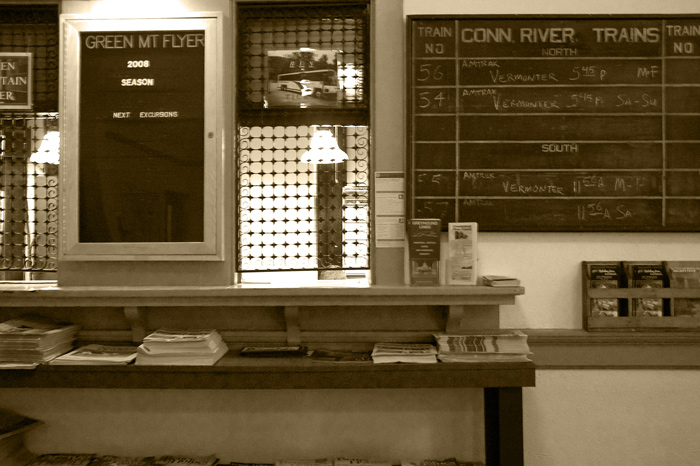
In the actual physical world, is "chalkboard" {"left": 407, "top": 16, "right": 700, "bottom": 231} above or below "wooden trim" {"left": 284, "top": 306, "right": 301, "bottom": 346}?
above

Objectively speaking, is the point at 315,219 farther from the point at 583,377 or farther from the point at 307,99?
the point at 583,377

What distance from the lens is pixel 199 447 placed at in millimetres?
2512

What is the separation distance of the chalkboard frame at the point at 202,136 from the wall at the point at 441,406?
0.13 meters

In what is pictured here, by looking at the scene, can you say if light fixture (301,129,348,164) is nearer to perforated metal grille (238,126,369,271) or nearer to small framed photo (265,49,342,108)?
perforated metal grille (238,126,369,271)

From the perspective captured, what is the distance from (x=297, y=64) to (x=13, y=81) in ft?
4.55

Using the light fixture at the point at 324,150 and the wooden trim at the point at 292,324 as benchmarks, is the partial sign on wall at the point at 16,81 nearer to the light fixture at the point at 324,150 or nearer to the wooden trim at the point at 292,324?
the light fixture at the point at 324,150

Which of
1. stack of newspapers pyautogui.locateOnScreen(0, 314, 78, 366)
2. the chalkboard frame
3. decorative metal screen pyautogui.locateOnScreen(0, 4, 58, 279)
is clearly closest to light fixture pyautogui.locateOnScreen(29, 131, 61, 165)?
decorative metal screen pyautogui.locateOnScreen(0, 4, 58, 279)

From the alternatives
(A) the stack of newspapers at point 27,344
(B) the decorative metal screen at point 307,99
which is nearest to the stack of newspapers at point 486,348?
(B) the decorative metal screen at point 307,99

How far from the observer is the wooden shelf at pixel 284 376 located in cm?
213

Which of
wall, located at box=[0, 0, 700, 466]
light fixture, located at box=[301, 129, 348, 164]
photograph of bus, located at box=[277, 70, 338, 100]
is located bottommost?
wall, located at box=[0, 0, 700, 466]

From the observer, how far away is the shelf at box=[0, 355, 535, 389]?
213cm

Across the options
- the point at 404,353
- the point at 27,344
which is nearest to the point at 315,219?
the point at 404,353

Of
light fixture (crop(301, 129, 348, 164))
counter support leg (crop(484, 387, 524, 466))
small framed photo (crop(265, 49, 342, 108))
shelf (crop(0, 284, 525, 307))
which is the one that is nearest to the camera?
counter support leg (crop(484, 387, 524, 466))

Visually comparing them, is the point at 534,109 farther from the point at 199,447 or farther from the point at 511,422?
the point at 199,447
